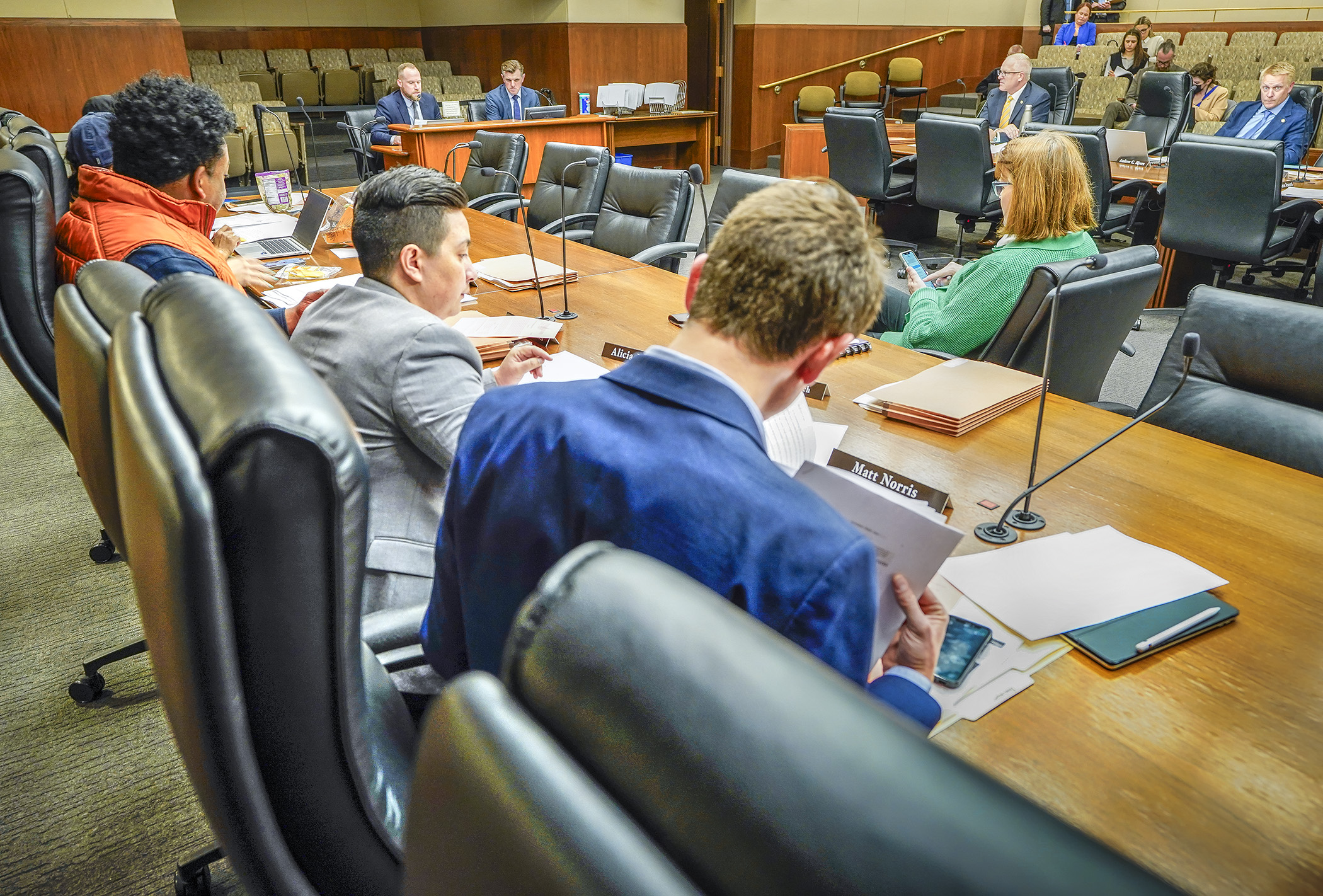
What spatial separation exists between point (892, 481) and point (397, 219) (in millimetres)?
1040

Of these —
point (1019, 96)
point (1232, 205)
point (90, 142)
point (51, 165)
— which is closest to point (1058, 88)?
point (1019, 96)

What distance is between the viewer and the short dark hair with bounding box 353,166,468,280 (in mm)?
1652

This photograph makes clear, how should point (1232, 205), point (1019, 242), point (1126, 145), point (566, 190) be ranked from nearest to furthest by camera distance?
1. point (1019, 242)
2. point (1232, 205)
3. point (566, 190)
4. point (1126, 145)

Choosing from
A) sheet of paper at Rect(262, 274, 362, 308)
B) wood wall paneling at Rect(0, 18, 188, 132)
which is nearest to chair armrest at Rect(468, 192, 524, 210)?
sheet of paper at Rect(262, 274, 362, 308)

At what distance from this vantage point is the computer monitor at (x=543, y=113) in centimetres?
697

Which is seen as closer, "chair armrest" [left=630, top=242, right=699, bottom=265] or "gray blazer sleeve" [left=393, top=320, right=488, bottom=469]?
"gray blazer sleeve" [left=393, top=320, right=488, bottom=469]

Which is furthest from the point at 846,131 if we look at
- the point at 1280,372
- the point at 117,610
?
the point at 117,610

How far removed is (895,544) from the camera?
965 mm

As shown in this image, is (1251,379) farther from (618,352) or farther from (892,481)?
(618,352)

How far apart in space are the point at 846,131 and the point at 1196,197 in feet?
7.46

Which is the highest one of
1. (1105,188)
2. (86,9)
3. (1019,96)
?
(86,9)

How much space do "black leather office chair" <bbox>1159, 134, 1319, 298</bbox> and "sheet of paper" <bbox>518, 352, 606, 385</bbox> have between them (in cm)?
363

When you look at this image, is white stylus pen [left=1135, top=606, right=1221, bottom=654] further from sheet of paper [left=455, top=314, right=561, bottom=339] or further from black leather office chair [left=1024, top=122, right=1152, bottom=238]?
black leather office chair [left=1024, top=122, right=1152, bottom=238]

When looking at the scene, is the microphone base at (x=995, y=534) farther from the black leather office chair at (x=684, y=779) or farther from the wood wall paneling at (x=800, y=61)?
the wood wall paneling at (x=800, y=61)
